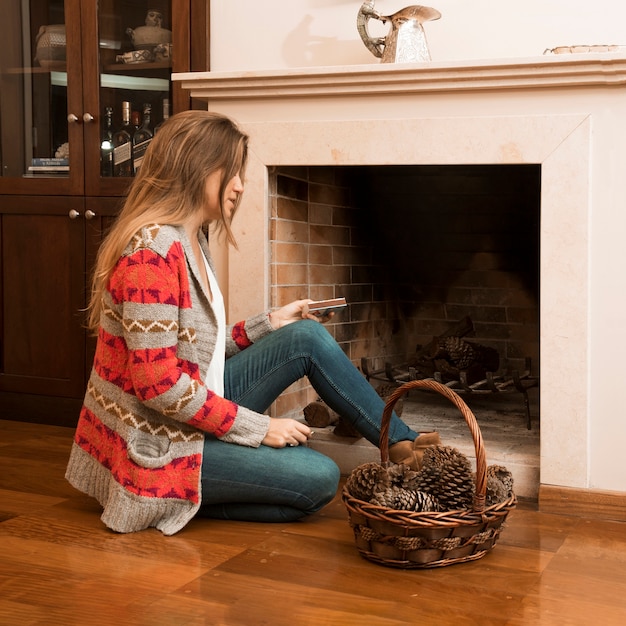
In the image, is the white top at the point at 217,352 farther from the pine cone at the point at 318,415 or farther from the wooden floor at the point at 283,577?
the pine cone at the point at 318,415

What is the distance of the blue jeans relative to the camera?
2010 mm

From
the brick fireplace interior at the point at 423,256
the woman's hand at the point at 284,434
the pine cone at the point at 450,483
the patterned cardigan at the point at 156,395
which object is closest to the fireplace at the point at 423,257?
the brick fireplace interior at the point at 423,256

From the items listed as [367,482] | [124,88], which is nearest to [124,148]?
[124,88]

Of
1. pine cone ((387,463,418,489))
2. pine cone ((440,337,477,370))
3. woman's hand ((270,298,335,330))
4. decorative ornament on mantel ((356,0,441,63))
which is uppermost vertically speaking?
decorative ornament on mantel ((356,0,441,63))

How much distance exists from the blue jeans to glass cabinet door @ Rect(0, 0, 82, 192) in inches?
48.9

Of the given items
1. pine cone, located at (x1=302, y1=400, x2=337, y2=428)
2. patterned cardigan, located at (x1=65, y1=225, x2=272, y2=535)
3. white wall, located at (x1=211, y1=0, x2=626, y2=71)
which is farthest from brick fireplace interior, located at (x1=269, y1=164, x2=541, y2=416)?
patterned cardigan, located at (x1=65, y1=225, x2=272, y2=535)

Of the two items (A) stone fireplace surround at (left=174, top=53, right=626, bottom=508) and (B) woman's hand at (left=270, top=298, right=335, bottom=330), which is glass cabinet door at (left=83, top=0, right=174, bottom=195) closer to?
(A) stone fireplace surround at (left=174, top=53, right=626, bottom=508)

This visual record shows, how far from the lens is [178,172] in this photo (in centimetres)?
202

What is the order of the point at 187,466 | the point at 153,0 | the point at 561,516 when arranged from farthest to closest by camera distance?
the point at 153,0
the point at 561,516
the point at 187,466

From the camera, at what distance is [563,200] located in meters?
2.21

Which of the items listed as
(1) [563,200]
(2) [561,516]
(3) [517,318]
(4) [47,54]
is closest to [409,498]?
(2) [561,516]

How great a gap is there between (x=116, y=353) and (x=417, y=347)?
4.89ft

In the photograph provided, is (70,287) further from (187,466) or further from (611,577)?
(611,577)

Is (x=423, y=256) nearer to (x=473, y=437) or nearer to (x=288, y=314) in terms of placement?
(x=288, y=314)
